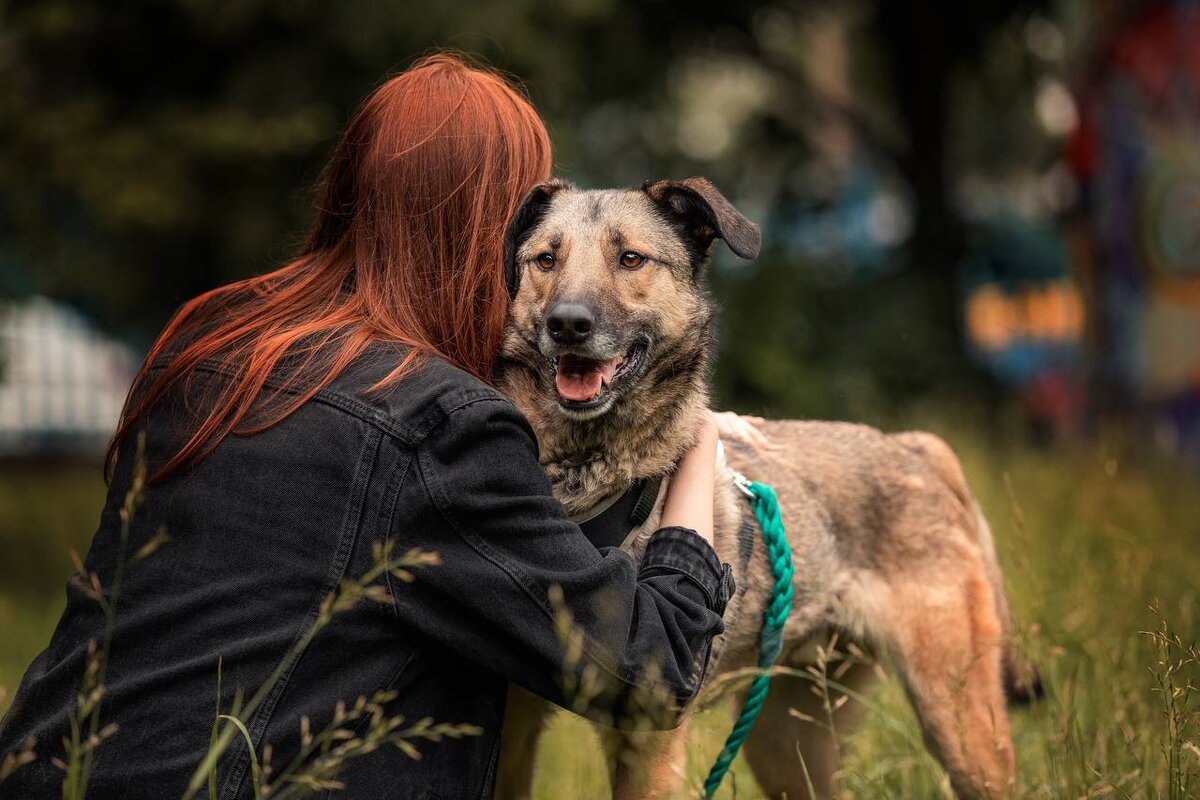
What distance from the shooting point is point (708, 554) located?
273 cm

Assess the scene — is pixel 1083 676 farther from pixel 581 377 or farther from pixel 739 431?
pixel 581 377

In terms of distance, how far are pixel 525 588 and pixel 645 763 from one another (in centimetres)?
83

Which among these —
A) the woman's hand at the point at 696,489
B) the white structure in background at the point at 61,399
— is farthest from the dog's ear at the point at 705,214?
the white structure in background at the point at 61,399

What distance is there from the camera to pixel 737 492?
3.37 meters

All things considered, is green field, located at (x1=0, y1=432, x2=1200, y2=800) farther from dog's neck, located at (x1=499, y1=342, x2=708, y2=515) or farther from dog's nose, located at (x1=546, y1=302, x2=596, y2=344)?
dog's nose, located at (x1=546, y1=302, x2=596, y2=344)

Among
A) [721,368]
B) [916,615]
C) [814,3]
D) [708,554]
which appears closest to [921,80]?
[814,3]

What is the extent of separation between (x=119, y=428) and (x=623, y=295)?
4.19 feet

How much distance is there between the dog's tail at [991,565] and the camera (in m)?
3.67

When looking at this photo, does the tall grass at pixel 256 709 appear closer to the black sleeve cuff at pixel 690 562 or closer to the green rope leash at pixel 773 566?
the black sleeve cuff at pixel 690 562

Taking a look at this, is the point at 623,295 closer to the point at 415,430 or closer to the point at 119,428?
the point at 415,430

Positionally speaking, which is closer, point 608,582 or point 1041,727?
point 608,582

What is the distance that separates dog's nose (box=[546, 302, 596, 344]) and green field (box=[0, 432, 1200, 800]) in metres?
1.02

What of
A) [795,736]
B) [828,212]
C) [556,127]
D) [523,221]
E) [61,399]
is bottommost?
[61,399]

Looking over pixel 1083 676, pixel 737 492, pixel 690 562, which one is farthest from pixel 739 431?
pixel 1083 676
